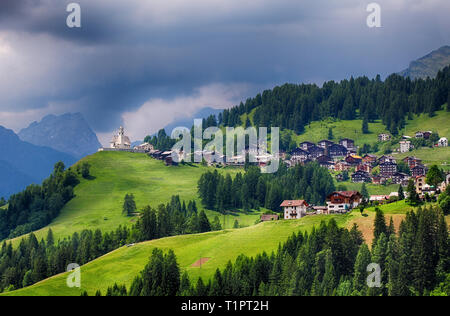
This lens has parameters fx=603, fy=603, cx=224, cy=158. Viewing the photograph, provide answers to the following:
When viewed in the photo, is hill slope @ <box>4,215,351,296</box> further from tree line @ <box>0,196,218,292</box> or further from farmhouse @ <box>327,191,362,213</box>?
farmhouse @ <box>327,191,362,213</box>

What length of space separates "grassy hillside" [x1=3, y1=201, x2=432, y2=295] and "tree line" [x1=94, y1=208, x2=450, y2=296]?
646cm

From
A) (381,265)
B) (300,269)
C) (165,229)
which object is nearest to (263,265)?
(300,269)

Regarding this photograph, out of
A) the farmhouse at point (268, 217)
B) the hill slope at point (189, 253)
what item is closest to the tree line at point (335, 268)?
the hill slope at point (189, 253)

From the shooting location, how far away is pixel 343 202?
6024 inches

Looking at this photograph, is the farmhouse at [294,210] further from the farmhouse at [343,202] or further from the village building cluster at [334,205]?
the farmhouse at [343,202]

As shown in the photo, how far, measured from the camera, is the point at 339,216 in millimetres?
135125

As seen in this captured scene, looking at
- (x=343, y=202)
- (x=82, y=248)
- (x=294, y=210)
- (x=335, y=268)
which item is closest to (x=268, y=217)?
(x=294, y=210)

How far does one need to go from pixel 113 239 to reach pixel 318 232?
63.0m

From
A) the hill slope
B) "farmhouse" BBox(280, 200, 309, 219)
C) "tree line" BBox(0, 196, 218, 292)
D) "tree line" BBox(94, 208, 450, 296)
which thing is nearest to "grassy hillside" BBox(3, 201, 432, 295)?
the hill slope

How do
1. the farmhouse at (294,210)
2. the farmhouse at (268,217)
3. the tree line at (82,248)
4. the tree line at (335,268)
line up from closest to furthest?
the tree line at (335,268), the tree line at (82,248), the farmhouse at (294,210), the farmhouse at (268,217)

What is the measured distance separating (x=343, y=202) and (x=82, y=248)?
68197 mm

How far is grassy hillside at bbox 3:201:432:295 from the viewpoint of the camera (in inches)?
4833

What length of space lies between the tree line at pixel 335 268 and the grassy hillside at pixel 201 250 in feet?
21.2

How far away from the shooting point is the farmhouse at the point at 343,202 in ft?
498
